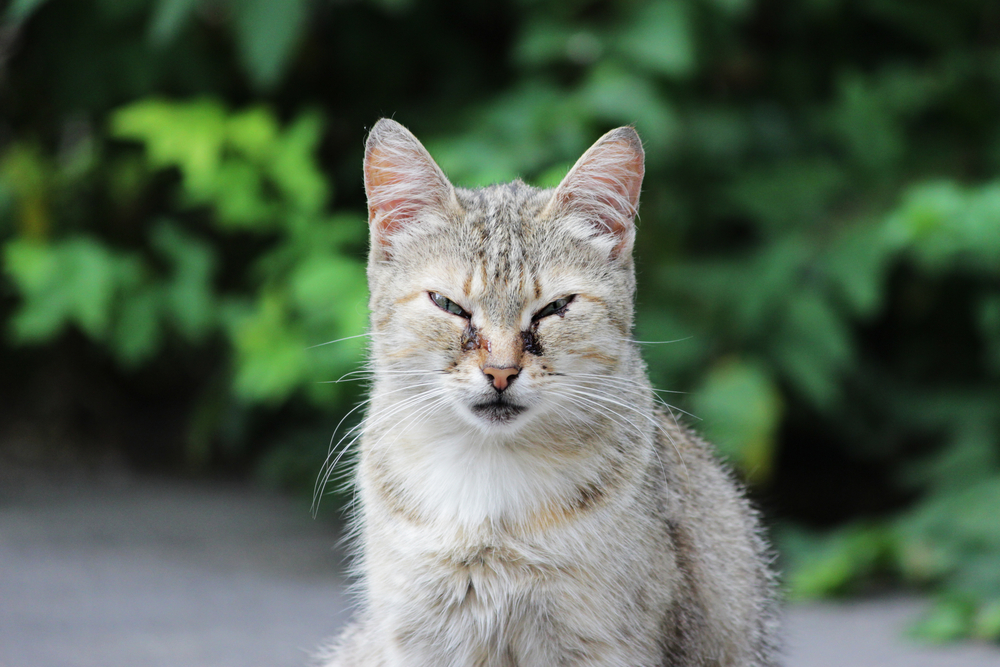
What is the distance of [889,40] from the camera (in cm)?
604

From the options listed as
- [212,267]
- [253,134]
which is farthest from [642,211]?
[212,267]

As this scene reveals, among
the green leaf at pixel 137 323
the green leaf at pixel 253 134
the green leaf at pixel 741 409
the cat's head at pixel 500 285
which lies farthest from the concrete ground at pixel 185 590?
the green leaf at pixel 253 134

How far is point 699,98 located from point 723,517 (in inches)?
122

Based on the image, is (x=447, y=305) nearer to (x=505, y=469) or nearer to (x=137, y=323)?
(x=505, y=469)

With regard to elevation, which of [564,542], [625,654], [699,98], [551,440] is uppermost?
[699,98]

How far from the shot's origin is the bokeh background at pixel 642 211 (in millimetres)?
4816

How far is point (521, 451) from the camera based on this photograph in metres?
2.66

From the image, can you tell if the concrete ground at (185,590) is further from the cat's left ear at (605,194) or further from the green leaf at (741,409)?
the cat's left ear at (605,194)

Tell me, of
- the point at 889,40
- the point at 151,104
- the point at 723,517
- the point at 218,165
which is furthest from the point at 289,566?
the point at 889,40

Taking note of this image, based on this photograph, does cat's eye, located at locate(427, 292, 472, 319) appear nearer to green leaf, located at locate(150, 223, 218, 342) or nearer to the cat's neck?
the cat's neck

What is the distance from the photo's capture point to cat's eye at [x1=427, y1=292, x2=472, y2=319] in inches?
105

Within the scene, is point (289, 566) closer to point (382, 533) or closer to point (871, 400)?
point (382, 533)

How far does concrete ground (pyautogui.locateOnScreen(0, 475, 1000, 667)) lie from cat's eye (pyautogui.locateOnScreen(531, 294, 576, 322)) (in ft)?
5.42

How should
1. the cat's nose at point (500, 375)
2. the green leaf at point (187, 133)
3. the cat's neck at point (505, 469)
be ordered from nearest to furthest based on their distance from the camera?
the cat's nose at point (500, 375) → the cat's neck at point (505, 469) → the green leaf at point (187, 133)
